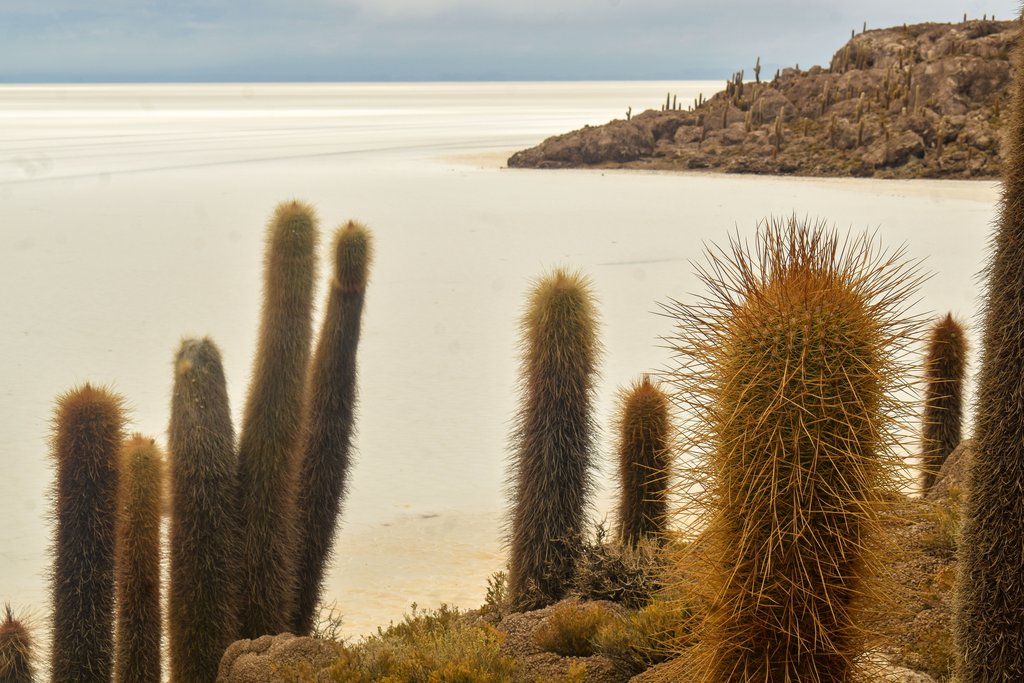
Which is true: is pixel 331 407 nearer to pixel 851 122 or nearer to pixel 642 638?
pixel 642 638

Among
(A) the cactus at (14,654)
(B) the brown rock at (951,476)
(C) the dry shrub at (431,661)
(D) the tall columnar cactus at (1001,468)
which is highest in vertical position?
(D) the tall columnar cactus at (1001,468)

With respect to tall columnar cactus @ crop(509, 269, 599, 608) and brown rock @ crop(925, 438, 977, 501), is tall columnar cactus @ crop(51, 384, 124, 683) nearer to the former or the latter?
tall columnar cactus @ crop(509, 269, 599, 608)

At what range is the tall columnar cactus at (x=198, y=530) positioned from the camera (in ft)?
19.2

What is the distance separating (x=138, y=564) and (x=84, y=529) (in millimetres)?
328

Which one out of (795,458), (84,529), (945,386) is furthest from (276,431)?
(945,386)

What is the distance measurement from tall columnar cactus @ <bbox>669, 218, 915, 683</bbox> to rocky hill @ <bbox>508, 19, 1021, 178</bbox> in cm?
3048

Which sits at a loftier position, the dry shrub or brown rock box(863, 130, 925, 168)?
brown rock box(863, 130, 925, 168)

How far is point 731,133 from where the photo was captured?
3797cm

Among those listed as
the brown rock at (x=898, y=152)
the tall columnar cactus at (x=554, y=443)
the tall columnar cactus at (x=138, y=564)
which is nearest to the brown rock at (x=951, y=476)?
the tall columnar cactus at (x=554, y=443)

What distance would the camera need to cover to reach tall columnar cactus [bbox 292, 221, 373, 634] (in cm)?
716

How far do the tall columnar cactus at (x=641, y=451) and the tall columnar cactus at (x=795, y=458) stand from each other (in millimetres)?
2530

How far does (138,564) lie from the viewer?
5531 mm

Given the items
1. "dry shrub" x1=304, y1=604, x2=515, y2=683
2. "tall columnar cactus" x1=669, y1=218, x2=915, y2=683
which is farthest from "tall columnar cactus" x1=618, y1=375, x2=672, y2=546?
"tall columnar cactus" x1=669, y1=218, x2=915, y2=683

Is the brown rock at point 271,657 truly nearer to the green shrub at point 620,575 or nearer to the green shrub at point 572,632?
the green shrub at point 572,632
